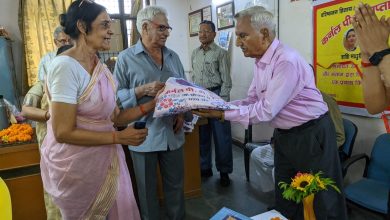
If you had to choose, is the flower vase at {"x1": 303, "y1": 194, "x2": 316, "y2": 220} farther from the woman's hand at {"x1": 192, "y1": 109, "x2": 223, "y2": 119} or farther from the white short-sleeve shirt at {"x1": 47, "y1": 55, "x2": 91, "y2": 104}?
the white short-sleeve shirt at {"x1": 47, "y1": 55, "x2": 91, "y2": 104}

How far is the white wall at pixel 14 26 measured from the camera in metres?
4.42

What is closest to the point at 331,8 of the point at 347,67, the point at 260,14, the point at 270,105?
the point at 347,67

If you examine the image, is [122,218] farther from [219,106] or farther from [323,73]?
[323,73]

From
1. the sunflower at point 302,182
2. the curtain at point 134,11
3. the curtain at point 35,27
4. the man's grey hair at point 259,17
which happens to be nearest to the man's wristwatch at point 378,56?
the sunflower at point 302,182

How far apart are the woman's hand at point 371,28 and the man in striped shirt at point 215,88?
2.14 m

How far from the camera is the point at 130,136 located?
1258mm

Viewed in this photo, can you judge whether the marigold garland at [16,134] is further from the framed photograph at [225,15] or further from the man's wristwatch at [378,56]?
the framed photograph at [225,15]

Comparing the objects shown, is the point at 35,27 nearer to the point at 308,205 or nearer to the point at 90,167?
the point at 90,167

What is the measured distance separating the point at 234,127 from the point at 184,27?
2306mm

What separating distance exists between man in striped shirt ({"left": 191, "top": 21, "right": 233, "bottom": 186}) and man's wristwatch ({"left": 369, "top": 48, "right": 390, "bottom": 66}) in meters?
2.10

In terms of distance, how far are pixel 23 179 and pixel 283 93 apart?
1.77 metres

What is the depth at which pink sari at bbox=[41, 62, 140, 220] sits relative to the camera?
4.08 feet

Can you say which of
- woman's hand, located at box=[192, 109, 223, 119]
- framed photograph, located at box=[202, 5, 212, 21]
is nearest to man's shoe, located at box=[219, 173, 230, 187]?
woman's hand, located at box=[192, 109, 223, 119]

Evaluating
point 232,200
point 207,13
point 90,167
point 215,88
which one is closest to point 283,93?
point 90,167
